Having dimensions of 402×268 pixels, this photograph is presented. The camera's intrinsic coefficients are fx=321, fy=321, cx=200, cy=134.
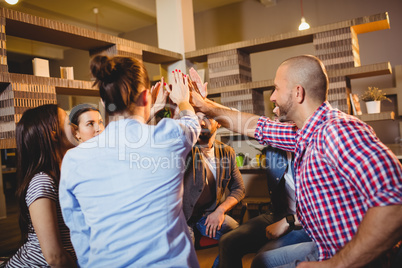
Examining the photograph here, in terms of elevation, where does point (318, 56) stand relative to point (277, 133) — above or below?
above

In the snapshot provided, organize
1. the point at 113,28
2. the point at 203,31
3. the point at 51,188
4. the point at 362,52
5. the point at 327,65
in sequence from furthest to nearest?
1. the point at 113,28
2. the point at 203,31
3. the point at 362,52
4. the point at 327,65
5. the point at 51,188

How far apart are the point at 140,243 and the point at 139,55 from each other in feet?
8.00

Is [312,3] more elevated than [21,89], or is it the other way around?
[312,3]

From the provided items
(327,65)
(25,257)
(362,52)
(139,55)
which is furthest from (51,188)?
(362,52)

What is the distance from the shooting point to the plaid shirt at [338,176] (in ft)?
3.45

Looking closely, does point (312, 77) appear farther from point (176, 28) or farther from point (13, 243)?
point (13, 243)

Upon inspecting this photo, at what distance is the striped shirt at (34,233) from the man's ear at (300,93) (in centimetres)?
118

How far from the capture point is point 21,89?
2234 millimetres

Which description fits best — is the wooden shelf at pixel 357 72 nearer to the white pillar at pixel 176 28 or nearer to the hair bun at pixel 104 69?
the white pillar at pixel 176 28

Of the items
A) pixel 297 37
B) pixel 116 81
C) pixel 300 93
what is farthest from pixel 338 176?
pixel 297 37

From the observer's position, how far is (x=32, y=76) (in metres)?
2.33

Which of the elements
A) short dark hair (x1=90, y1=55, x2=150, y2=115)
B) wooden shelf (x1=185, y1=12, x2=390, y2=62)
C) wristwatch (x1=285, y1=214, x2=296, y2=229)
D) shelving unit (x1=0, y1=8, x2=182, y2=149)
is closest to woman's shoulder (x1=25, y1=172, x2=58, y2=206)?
short dark hair (x1=90, y1=55, x2=150, y2=115)

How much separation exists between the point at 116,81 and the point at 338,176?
2.99ft

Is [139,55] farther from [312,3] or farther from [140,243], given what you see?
[312,3]
